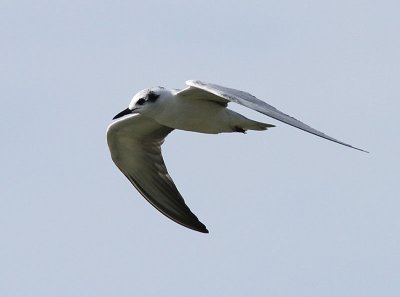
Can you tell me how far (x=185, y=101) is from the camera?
17625mm

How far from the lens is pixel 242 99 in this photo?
16406mm

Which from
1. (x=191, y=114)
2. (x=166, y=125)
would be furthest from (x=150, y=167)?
(x=191, y=114)

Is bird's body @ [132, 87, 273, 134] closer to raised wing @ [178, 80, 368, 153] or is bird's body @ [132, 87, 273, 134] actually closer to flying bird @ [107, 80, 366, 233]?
flying bird @ [107, 80, 366, 233]

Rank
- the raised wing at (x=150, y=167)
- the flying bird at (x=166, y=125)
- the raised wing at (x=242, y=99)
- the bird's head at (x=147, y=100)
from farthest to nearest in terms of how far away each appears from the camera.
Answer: the raised wing at (x=150, y=167) < the bird's head at (x=147, y=100) < the flying bird at (x=166, y=125) < the raised wing at (x=242, y=99)

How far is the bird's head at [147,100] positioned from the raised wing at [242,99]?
0.29 meters

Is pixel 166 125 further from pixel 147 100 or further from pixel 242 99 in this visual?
pixel 242 99

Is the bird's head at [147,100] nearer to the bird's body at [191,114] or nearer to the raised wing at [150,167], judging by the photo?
the bird's body at [191,114]

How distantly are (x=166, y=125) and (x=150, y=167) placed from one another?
242 cm

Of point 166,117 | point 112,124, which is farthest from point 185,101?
point 112,124

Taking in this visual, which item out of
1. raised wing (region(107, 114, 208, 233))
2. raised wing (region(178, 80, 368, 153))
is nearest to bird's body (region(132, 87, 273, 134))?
raised wing (region(178, 80, 368, 153))

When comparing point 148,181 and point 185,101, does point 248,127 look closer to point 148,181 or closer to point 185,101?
point 185,101

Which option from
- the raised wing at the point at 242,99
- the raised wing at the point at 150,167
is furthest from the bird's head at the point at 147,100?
the raised wing at the point at 150,167

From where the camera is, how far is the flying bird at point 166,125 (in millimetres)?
17000

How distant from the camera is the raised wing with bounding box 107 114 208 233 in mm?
19656
